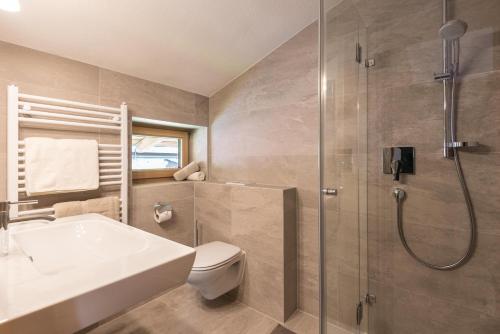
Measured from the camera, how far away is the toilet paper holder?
191 cm

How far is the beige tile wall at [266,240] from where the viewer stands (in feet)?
5.24

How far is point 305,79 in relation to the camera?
1.66 meters

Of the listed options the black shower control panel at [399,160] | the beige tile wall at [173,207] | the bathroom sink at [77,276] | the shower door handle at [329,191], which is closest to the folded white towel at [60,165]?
the bathroom sink at [77,276]

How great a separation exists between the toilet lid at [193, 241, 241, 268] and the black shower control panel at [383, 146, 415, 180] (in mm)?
1151

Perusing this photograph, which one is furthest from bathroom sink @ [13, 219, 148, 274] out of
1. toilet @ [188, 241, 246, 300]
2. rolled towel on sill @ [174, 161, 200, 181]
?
rolled towel on sill @ [174, 161, 200, 181]

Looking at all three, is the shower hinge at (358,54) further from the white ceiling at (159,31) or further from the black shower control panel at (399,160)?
the black shower control panel at (399,160)

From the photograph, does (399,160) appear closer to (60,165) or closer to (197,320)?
(197,320)

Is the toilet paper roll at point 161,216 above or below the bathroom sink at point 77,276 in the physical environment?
below

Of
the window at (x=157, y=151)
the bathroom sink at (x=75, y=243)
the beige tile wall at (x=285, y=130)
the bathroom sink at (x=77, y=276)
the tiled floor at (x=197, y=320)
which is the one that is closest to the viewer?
the bathroom sink at (x=77, y=276)

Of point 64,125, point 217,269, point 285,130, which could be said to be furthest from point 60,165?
point 285,130

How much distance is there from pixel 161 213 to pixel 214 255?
0.60 m

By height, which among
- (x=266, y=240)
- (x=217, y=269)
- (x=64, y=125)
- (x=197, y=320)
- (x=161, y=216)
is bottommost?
(x=197, y=320)

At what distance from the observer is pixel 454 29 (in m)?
1.13

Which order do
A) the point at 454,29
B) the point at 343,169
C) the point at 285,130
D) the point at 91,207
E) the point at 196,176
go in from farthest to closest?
the point at 196,176, the point at 285,130, the point at 91,207, the point at 343,169, the point at 454,29
